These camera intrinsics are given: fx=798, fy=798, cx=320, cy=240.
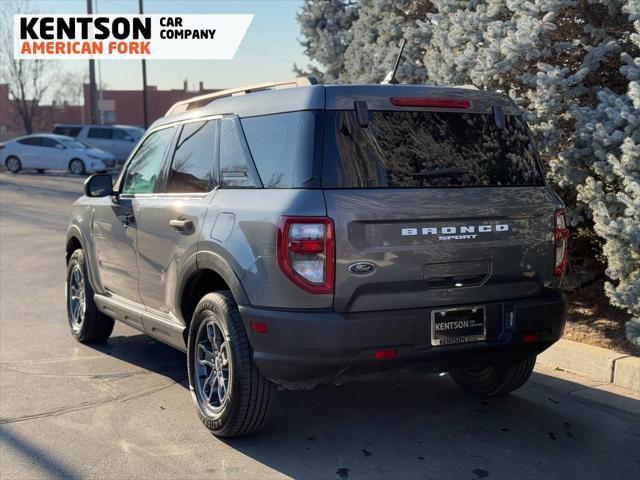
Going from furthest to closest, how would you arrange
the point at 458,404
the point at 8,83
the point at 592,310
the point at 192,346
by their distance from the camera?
the point at 8,83 < the point at 592,310 < the point at 458,404 < the point at 192,346

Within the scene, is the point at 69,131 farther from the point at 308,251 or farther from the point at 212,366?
the point at 308,251

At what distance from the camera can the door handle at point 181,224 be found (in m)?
4.83

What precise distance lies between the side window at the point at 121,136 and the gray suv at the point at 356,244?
2841cm

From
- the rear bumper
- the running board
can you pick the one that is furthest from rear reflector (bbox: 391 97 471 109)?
the running board

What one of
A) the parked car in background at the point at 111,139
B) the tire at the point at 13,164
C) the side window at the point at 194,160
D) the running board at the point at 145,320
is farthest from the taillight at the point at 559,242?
the parked car in background at the point at 111,139

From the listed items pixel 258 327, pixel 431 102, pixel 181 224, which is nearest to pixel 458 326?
pixel 258 327

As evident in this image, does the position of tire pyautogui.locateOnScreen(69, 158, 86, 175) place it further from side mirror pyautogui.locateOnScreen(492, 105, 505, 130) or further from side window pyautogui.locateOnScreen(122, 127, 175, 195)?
side mirror pyautogui.locateOnScreen(492, 105, 505, 130)

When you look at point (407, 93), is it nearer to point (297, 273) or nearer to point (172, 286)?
point (297, 273)

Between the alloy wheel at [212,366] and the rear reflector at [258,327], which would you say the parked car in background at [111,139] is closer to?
the alloy wheel at [212,366]

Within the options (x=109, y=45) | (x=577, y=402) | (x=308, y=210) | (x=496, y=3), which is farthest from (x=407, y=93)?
(x=109, y=45)

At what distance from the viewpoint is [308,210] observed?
12.9ft

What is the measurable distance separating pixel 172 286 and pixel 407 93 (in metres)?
1.92

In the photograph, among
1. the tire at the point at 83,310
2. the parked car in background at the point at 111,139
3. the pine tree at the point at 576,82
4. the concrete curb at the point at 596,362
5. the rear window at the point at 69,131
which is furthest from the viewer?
the rear window at the point at 69,131

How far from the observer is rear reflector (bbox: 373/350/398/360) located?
4.02 meters
